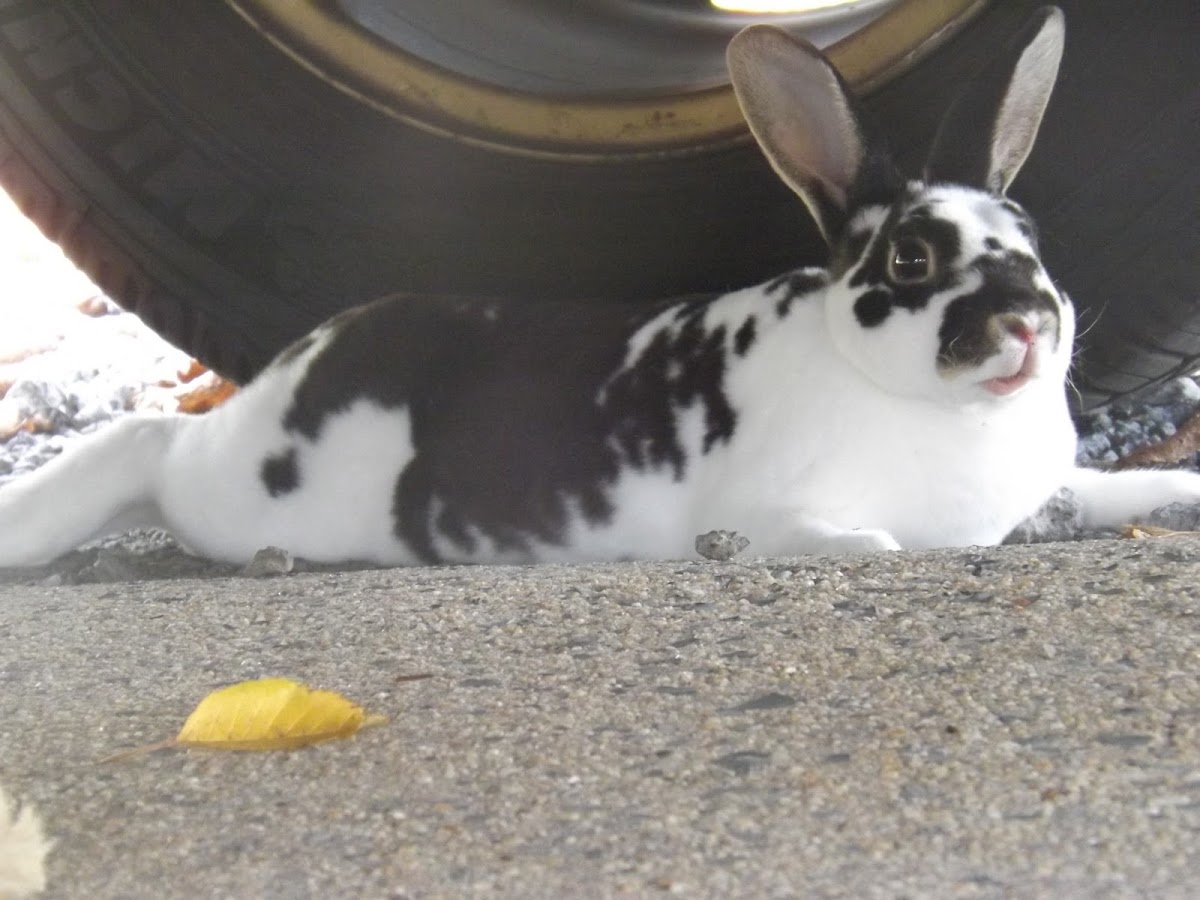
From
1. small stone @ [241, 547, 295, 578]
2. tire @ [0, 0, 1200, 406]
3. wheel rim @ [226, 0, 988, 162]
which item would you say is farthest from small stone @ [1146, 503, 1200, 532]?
small stone @ [241, 547, 295, 578]

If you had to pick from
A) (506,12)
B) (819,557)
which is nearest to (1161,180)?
(819,557)

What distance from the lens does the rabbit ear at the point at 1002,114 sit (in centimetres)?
240

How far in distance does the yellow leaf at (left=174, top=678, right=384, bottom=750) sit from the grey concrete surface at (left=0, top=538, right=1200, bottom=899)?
27 mm

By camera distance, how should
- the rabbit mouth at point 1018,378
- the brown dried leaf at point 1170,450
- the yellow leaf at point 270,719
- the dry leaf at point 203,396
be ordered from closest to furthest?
the yellow leaf at point 270,719 < the rabbit mouth at point 1018,378 < the brown dried leaf at point 1170,450 < the dry leaf at point 203,396

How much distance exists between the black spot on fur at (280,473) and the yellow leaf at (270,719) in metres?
1.34

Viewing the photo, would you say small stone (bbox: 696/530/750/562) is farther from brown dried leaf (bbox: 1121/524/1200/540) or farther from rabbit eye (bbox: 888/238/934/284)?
brown dried leaf (bbox: 1121/524/1200/540)

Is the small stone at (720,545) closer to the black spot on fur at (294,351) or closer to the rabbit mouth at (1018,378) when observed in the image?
the rabbit mouth at (1018,378)

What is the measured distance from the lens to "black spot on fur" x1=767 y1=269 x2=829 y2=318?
2643mm

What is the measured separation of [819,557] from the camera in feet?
6.81

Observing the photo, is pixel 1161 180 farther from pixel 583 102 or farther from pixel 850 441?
pixel 583 102

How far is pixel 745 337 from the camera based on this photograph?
2627mm

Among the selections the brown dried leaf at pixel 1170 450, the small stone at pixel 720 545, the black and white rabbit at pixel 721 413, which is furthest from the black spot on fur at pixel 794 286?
the brown dried leaf at pixel 1170 450

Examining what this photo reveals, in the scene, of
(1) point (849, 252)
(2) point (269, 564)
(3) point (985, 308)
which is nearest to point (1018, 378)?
(3) point (985, 308)

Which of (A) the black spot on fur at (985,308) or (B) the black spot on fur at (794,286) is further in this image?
(B) the black spot on fur at (794,286)
